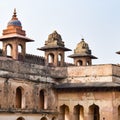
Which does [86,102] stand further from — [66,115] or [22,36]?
[22,36]

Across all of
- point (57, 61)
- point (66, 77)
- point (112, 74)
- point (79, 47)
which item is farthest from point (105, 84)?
point (79, 47)

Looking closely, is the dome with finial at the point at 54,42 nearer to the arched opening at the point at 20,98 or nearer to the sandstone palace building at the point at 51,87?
the sandstone palace building at the point at 51,87

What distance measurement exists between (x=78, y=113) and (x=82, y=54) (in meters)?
8.26

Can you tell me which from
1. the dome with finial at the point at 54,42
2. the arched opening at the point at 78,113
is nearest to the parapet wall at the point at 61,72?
the arched opening at the point at 78,113

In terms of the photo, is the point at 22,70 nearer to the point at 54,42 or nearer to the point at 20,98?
the point at 20,98

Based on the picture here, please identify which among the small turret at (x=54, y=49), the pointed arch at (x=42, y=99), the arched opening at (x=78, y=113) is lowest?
the arched opening at (x=78, y=113)

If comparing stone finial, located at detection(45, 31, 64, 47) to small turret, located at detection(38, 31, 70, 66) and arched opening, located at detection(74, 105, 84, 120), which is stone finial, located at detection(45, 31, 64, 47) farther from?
arched opening, located at detection(74, 105, 84, 120)

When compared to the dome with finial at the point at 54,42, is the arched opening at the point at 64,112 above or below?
below

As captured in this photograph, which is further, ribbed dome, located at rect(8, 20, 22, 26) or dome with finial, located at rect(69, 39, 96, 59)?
dome with finial, located at rect(69, 39, 96, 59)

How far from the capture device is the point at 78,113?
2952 cm

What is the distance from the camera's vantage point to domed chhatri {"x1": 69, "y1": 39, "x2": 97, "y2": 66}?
36.7 meters

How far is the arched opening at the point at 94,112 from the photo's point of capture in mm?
28250

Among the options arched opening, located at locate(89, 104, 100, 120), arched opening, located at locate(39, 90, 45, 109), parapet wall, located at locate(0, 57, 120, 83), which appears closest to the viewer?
parapet wall, located at locate(0, 57, 120, 83)

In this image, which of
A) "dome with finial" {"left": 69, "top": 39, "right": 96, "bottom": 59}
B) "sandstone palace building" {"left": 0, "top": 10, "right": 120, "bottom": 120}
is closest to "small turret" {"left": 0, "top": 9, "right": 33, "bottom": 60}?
"sandstone palace building" {"left": 0, "top": 10, "right": 120, "bottom": 120}
